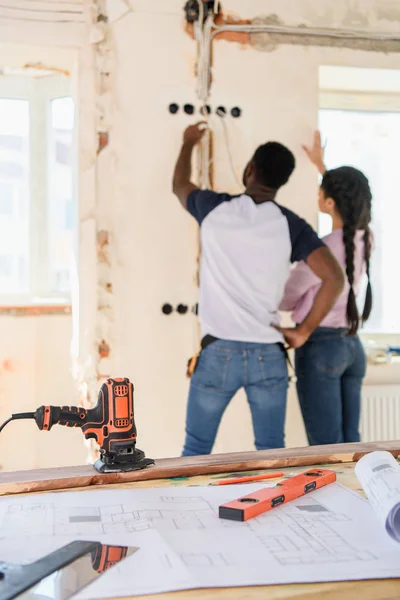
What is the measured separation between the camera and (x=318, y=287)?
95.9 inches

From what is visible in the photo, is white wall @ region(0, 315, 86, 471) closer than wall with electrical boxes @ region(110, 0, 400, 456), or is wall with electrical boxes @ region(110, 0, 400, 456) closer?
wall with electrical boxes @ region(110, 0, 400, 456)

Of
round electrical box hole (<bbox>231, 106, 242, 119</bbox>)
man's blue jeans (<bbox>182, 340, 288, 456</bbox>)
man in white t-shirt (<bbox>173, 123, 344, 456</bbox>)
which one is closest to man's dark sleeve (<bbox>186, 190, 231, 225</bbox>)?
man in white t-shirt (<bbox>173, 123, 344, 456</bbox>)

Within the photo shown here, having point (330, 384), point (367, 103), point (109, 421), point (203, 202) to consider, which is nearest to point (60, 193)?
point (203, 202)

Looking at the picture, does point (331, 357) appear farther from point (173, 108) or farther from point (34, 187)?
point (34, 187)

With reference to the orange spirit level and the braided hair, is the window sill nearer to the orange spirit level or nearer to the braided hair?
the braided hair

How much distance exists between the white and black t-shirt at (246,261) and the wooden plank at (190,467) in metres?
0.87

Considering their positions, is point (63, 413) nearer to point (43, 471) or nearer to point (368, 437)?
point (43, 471)

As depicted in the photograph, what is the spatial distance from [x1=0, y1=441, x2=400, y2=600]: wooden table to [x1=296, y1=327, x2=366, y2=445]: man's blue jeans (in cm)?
105

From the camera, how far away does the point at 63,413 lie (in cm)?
116

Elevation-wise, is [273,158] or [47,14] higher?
[47,14]

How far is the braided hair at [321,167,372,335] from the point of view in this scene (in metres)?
2.45

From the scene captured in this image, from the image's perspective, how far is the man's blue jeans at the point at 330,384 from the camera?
2.40 meters

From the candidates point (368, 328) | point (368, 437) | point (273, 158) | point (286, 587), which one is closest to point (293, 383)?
point (368, 437)

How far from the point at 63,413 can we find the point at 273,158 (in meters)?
1.35
